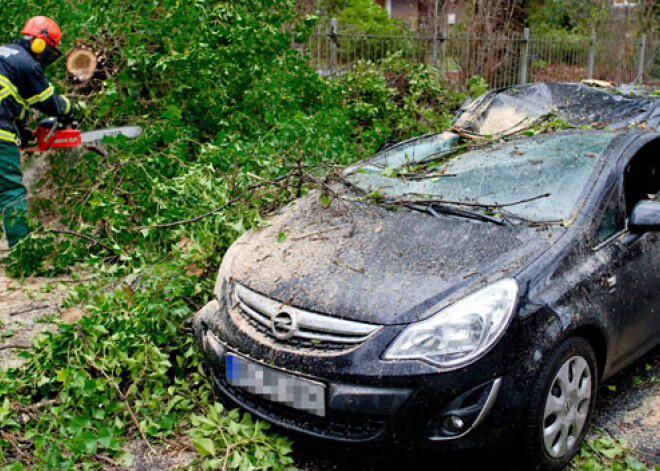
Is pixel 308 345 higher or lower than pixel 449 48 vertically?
lower

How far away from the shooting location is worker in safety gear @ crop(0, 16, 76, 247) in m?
5.82

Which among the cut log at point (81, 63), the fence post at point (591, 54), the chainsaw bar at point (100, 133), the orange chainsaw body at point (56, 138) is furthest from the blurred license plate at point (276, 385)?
the fence post at point (591, 54)

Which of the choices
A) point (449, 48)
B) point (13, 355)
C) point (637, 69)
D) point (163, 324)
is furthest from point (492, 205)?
point (637, 69)

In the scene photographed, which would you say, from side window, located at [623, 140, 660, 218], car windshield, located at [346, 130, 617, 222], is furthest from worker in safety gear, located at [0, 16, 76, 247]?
side window, located at [623, 140, 660, 218]

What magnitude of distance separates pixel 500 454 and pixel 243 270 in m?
1.49

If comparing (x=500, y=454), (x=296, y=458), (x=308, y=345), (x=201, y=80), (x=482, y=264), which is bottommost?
(x=296, y=458)

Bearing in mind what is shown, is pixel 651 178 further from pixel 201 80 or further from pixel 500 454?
pixel 201 80

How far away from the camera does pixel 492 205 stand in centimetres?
339

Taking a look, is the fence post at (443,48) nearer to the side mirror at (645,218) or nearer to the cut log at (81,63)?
the cut log at (81,63)

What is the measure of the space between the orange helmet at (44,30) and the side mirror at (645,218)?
521 centimetres

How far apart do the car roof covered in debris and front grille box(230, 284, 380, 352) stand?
98.7 inches

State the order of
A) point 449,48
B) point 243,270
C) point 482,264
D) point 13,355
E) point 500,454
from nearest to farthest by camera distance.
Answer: point 500,454 < point 482,264 < point 243,270 < point 13,355 < point 449,48

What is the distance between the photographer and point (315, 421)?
2.84m

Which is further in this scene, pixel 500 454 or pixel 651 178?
pixel 651 178
